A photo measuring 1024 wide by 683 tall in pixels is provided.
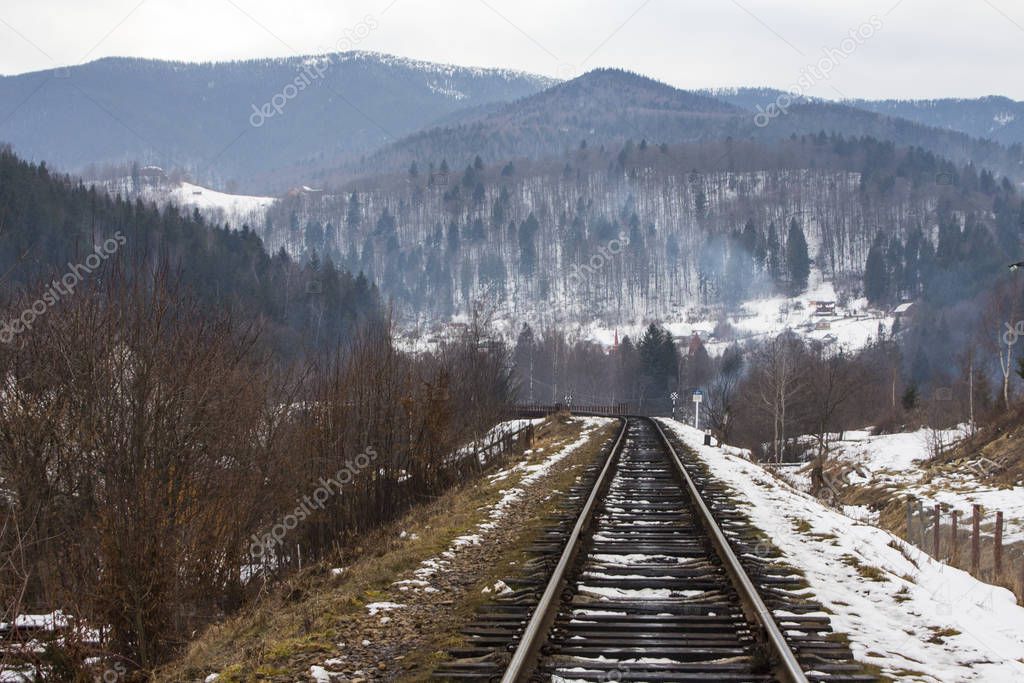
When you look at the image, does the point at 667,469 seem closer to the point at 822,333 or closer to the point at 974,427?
the point at 974,427

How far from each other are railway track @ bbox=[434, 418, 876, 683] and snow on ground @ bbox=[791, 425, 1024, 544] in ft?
56.0

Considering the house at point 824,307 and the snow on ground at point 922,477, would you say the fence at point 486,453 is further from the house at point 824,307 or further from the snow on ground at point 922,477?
the house at point 824,307

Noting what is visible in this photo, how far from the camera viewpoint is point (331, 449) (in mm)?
19688

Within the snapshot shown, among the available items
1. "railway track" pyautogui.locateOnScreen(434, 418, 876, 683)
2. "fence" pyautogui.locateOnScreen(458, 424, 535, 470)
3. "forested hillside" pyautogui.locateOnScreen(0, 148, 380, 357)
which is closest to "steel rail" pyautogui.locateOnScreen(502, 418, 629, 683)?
"railway track" pyautogui.locateOnScreen(434, 418, 876, 683)

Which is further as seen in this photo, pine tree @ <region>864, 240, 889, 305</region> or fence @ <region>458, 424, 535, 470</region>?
pine tree @ <region>864, 240, 889, 305</region>

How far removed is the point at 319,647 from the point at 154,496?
425cm

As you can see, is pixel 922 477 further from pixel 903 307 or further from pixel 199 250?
pixel 903 307

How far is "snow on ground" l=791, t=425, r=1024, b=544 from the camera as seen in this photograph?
27438 mm

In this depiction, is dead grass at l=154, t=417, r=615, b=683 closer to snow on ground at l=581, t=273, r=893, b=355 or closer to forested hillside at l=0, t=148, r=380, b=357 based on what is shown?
forested hillside at l=0, t=148, r=380, b=357

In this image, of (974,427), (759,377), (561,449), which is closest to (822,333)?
(759,377)
